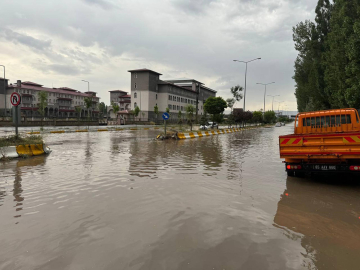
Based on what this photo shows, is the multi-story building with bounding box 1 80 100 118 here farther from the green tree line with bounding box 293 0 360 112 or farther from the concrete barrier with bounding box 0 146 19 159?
the concrete barrier with bounding box 0 146 19 159

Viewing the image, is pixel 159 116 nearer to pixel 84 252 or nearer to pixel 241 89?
pixel 241 89

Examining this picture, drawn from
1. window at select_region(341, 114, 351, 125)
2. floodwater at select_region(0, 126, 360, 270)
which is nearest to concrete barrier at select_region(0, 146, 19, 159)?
floodwater at select_region(0, 126, 360, 270)

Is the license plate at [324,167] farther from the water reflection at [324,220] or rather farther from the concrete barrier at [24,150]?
the concrete barrier at [24,150]

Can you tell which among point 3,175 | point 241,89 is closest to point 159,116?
point 241,89

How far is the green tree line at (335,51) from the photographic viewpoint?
21.2 metres

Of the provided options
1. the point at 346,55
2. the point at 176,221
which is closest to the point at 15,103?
the point at 176,221

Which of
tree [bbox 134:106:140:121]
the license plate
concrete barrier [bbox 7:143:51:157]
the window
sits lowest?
concrete barrier [bbox 7:143:51:157]

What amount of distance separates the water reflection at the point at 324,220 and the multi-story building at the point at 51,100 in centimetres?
8352

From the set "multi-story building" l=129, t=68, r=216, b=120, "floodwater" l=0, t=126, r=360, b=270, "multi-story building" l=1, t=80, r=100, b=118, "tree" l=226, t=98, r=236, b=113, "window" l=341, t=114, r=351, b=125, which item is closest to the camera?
"floodwater" l=0, t=126, r=360, b=270

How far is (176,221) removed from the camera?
4.67m

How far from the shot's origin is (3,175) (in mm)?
8250

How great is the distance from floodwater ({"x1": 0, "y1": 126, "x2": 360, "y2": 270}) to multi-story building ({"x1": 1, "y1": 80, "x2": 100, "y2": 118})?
268 ft

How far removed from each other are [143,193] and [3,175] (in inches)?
192

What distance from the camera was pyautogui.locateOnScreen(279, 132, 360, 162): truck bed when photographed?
7.02 m
